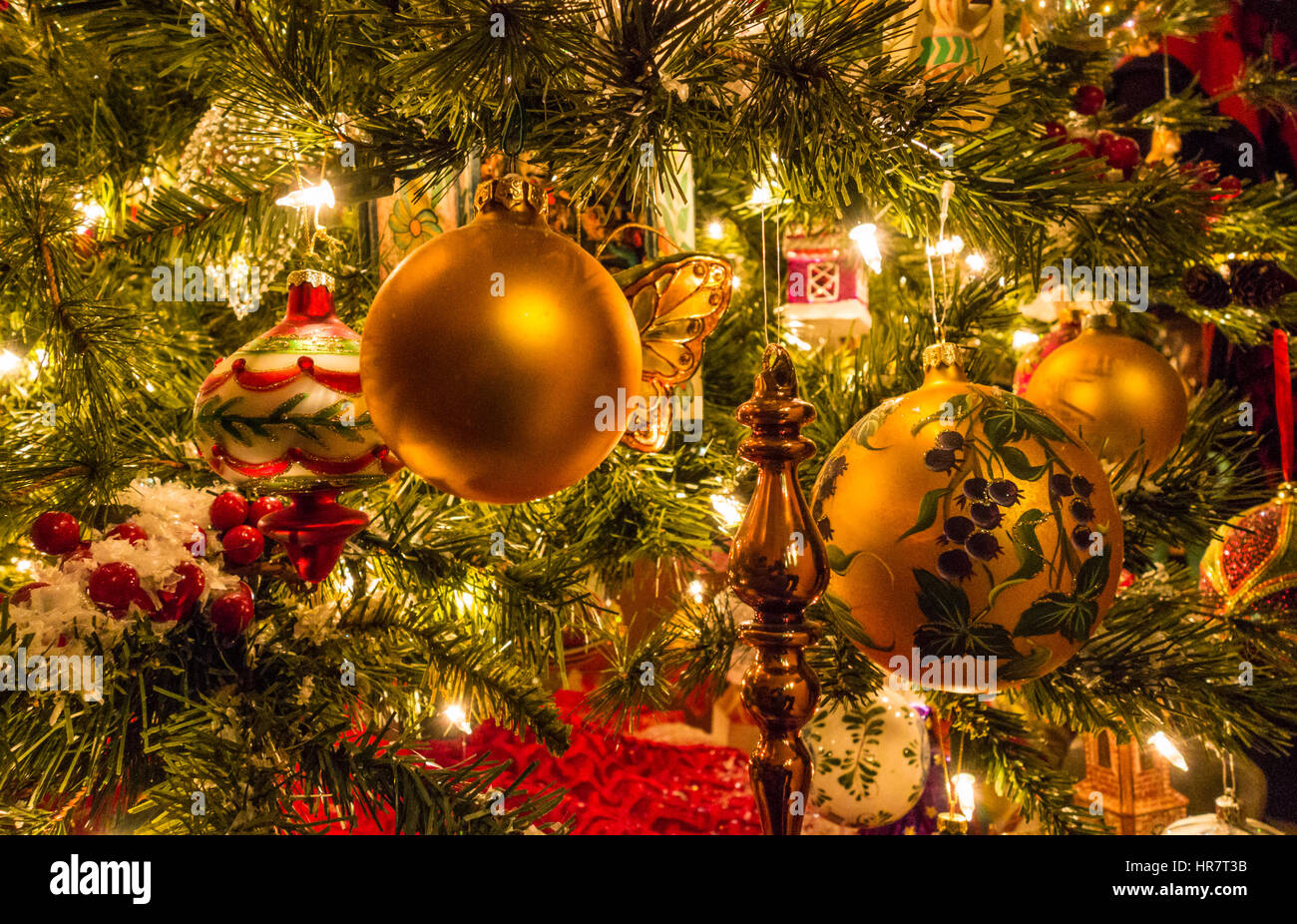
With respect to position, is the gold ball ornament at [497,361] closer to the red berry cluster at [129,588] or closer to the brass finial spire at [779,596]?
the brass finial spire at [779,596]

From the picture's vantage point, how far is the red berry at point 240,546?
30.2 inches

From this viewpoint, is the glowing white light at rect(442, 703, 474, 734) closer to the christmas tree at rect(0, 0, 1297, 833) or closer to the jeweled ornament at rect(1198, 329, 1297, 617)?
the christmas tree at rect(0, 0, 1297, 833)

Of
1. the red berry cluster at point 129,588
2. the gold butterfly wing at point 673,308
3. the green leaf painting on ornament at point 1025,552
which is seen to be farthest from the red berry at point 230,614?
the green leaf painting on ornament at point 1025,552

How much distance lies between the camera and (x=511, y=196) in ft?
1.87

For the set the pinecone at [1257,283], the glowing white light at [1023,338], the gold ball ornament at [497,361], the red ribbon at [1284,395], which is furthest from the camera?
the glowing white light at [1023,338]

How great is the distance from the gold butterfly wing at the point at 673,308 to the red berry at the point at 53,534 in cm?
46

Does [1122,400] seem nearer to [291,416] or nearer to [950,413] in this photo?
[950,413]

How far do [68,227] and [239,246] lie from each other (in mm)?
130

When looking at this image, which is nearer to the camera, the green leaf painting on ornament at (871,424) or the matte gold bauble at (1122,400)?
the green leaf painting on ornament at (871,424)

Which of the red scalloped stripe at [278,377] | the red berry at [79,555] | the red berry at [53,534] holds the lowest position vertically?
the red berry at [79,555]

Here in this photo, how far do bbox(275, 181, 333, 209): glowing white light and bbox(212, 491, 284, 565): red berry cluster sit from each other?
26 centimetres

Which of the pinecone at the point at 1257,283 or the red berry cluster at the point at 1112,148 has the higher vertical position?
the red berry cluster at the point at 1112,148

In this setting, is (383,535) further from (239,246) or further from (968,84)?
(968,84)

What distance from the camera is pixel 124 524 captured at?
71cm
